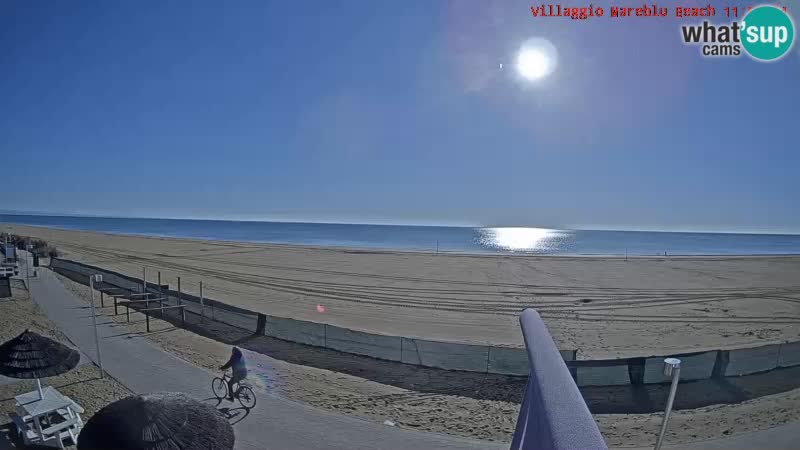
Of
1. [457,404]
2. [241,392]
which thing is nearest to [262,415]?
[241,392]

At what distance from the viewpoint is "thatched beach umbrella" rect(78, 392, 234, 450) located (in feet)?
13.0

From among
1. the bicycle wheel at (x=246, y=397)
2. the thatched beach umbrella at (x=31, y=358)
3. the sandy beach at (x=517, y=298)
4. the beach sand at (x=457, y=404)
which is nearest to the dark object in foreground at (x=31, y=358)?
the thatched beach umbrella at (x=31, y=358)

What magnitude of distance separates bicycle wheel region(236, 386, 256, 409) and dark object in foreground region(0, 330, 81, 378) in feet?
10.1

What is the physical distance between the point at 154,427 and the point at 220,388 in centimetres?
477

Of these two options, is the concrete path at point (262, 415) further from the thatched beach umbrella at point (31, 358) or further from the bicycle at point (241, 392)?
the thatched beach umbrella at point (31, 358)

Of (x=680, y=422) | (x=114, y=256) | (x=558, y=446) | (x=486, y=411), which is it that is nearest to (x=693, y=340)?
(x=680, y=422)

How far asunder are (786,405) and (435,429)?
828 cm

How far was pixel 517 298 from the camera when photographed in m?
22.0

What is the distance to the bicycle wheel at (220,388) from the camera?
8234mm

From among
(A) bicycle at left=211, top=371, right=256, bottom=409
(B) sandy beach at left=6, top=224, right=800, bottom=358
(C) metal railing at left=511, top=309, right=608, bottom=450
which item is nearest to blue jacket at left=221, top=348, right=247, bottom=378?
(A) bicycle at left=211, top=371, right=256, bottom=409

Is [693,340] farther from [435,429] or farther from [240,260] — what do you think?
[240,260]

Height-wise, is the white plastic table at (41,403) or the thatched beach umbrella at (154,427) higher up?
the thatched beach umbrella at (154,427)

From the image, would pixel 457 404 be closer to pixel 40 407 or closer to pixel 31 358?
pixel 40 407

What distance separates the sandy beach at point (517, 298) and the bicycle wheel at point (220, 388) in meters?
6.87
